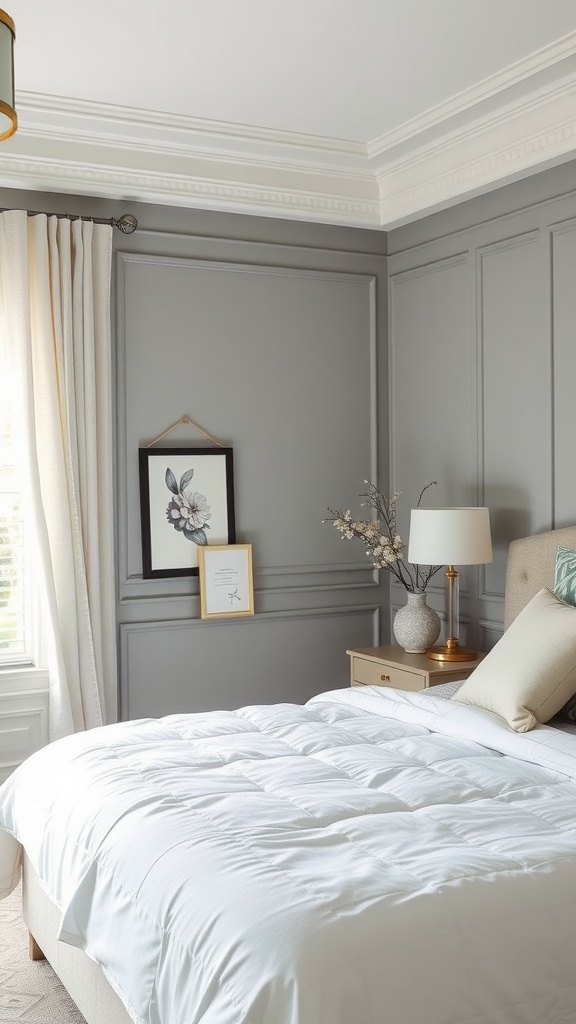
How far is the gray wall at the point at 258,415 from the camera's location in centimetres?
443

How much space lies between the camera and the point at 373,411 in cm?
500

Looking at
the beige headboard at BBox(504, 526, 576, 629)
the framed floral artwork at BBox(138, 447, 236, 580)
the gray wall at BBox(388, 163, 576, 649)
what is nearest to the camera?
the beige headboard at BBox(504, 526, 576, 629)

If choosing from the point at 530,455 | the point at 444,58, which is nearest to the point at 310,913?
the point at 530,455

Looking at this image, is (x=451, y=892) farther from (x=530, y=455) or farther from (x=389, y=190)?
(x=389, y=190)

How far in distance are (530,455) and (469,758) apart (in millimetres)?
1852

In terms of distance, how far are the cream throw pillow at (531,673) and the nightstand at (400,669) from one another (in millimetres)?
935

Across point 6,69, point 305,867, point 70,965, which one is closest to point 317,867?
point 305,867

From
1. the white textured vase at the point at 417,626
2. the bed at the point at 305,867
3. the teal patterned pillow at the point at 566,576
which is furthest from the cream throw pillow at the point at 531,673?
the white textured vase at the point at 417,626

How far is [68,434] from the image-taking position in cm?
414

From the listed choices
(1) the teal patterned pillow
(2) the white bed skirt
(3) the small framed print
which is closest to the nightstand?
(3) the small framed print

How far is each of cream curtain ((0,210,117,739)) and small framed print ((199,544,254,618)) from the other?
468 millimetres

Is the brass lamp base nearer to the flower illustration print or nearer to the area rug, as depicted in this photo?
the flower illustration print

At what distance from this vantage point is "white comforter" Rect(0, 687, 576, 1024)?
5.24ft

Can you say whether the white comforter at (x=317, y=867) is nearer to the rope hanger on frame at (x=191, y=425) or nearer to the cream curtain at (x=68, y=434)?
the cream curtain at (x=68, y=434)
